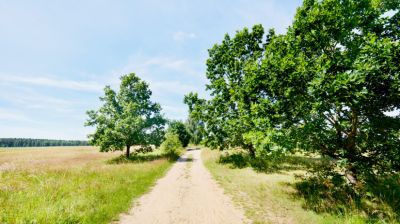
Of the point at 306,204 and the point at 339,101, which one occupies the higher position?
the point at 339,101

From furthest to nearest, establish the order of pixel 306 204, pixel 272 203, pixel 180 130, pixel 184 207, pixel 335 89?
pixel 180 130 < pixel 272 203 < pixel 306 204 < pixel 184 207 < pixel 335 89

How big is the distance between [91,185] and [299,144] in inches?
445

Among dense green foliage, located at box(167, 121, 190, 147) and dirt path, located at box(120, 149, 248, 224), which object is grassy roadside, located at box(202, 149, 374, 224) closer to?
dirt path, located at box(120, 149, 248, 224)

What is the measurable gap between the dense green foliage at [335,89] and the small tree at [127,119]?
22.6m

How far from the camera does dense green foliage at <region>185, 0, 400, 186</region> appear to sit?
844cm

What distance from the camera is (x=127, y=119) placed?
100 feet

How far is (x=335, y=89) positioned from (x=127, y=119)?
26864mm

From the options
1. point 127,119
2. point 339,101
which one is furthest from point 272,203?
point 127,119

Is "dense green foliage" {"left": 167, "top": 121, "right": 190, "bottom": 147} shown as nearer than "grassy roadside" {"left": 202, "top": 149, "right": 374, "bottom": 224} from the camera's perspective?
No

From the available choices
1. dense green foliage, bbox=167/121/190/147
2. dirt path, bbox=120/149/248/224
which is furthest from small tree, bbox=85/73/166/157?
dense green foliage, bbox=167/121/190/147

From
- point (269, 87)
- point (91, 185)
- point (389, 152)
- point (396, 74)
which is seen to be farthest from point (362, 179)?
point (91, 185)

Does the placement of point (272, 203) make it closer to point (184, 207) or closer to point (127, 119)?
point (184, 207)

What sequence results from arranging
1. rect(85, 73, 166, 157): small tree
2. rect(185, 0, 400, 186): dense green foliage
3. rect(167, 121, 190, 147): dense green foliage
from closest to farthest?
1. rect(185, 0, 400, 186): dense green foliage
2. rect(85, 73, 166, 157): small tree
3. rect(167, 121, 190, 147): dense green foliage

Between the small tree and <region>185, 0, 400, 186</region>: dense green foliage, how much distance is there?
74.3 ft
